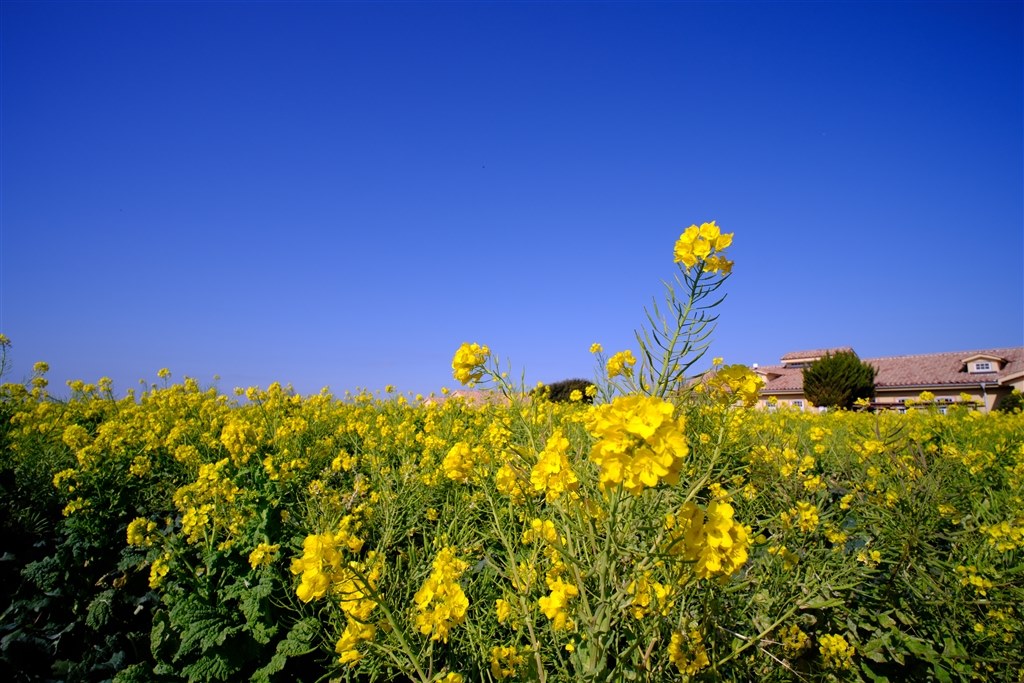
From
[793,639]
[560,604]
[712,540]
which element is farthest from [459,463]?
[793,639]

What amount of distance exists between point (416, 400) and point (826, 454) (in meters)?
4.94

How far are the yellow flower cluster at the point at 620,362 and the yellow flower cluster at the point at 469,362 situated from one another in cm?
48

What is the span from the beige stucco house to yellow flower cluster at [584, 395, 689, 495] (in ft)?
86.3

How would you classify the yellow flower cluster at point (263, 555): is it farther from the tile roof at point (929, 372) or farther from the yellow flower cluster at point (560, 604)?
the tile roof at point (929, 372)

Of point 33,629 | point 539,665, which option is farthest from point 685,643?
point 33,629

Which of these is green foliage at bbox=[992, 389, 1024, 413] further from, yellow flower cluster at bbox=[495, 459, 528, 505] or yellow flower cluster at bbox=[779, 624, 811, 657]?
yellow flower cluster at bbox=[495, 459, 528, 505]

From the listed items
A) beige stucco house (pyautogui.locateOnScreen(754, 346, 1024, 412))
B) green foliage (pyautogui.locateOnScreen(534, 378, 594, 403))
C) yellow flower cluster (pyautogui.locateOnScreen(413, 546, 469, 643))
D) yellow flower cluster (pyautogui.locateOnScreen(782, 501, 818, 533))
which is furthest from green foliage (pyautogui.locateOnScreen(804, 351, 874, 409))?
yellow flower cluster (pyautogui.locateOnScreen(413, 546, 469, 643))

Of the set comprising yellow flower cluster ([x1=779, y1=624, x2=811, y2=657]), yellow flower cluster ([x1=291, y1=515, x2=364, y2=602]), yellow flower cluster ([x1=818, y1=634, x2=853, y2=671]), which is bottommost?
yellow flower cluster ([x1=818, y1=634, x2=853, y2=671])

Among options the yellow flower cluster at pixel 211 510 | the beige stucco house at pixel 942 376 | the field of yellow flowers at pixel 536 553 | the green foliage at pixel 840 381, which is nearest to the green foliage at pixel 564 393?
the field of yellow flowers at pixel 536 553

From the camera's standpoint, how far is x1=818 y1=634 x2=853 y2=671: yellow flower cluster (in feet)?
6.92

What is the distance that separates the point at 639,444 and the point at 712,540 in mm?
247

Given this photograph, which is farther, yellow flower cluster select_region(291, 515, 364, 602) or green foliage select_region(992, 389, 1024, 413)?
green foliage select_region(992, 389, 1024, 413)

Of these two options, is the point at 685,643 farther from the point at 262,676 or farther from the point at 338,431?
the point at 338,431

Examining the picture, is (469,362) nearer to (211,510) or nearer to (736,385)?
(736,385)
